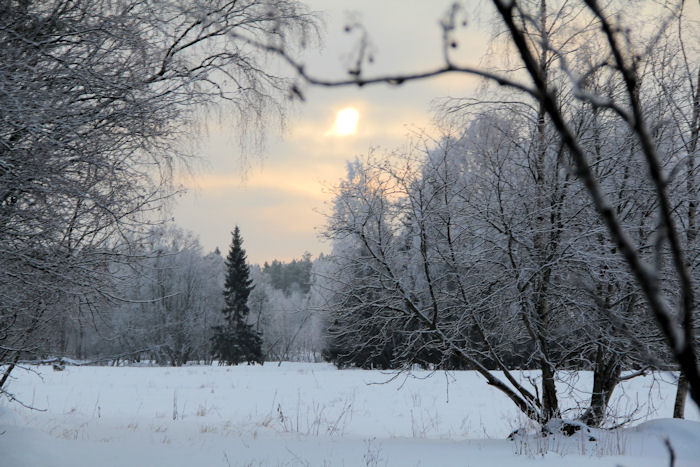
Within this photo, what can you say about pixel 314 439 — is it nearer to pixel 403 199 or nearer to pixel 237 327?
pixel 403 199

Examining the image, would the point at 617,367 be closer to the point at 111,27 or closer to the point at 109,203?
the point at 109,203

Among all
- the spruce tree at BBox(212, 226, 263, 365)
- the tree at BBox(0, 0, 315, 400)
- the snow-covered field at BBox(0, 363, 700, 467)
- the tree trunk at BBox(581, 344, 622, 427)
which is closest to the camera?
the tree at BBox(0, 0, 315, 400)

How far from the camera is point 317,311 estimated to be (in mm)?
6930

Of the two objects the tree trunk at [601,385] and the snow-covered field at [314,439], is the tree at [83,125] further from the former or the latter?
the tree trunk at [601,385]

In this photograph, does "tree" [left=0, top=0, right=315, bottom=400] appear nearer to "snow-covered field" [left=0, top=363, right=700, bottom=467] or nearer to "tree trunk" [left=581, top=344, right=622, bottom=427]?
"snow-covered field" [left=0, top=363, right=700, bottom=467]

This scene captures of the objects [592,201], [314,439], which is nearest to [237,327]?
[314,439]

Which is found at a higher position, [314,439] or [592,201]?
[592,201]

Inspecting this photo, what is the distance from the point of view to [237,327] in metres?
43.8

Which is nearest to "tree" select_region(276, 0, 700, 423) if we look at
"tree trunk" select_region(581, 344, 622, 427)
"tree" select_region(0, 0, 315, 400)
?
"tree trunk" select_region(581, 344, 622, 427)

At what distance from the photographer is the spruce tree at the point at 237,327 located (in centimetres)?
4328

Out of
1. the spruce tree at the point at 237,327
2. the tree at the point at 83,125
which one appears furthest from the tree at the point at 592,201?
the spruce tree at the point at 237,327

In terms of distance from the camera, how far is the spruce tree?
43281 millimetres

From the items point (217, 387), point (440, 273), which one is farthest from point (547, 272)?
point (217, 387)

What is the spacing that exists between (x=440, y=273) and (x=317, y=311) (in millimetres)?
1692
